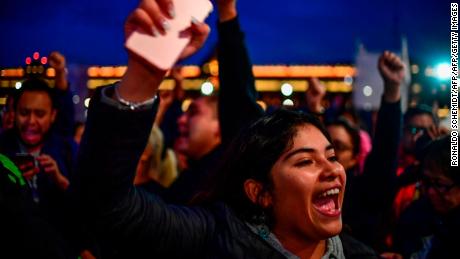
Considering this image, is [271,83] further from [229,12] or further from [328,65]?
[229,12]

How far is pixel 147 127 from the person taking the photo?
47.3 inches

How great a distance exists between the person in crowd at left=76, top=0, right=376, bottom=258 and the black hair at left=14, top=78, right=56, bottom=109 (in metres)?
2.29

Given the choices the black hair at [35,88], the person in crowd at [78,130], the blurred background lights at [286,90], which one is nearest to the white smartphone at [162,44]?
the black hair at [35,88]

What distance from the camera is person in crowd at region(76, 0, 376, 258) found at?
1167 mm

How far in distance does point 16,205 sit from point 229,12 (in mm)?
1859

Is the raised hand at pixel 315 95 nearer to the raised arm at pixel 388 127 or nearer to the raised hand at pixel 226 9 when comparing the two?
the raised arm at pixel 388 127

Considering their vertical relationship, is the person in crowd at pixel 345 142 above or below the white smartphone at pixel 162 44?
below

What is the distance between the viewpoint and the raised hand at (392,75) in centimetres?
316

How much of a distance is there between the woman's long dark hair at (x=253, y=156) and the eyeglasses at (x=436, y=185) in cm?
97

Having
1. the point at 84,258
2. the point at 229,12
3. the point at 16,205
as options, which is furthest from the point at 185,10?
the point at 84,258

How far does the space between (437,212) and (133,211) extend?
1.95 m

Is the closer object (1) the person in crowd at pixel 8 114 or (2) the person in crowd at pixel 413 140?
(2) the person in crowd at pixel 413 140

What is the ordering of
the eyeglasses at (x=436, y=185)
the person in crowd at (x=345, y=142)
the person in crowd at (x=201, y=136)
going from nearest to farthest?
the eyeglasses at (x=436, y=185)
the person in crowd at (x=201, y=136)
the person in crowd at (x=345, y=142)

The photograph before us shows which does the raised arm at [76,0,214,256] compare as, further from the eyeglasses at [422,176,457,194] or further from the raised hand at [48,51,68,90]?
the raised hand at [48,51,68,90]
